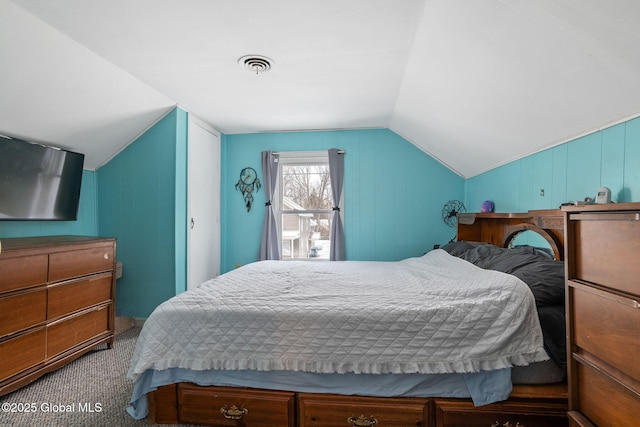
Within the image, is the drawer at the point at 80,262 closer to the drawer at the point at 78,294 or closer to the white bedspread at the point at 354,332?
the drawer at the point at 78,294

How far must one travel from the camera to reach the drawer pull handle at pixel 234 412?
5.25 ft

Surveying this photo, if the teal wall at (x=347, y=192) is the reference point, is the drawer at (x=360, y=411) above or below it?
below

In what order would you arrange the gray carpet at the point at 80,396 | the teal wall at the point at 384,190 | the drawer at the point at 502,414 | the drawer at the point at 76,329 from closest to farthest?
the drawer at the point at 502,414 < the gray carpet at the point at 80,396 < the drawer at the point at 76,329 < the teal wall at the point at 384,190

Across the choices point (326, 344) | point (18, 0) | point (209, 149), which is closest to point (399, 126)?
point (209, 149)

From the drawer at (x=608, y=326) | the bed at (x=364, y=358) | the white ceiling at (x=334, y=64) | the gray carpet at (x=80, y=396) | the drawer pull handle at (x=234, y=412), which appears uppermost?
the white ceiling at (x=334, y=64)

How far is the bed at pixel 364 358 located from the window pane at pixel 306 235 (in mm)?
2389

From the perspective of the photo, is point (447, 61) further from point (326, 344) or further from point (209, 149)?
point (209, 149)

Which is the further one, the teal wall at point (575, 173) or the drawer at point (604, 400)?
the teal wall at point (575, 173)

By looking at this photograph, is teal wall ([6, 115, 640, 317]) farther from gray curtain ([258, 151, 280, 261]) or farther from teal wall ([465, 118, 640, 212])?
gray curtain ([258, 151, 280, 261])

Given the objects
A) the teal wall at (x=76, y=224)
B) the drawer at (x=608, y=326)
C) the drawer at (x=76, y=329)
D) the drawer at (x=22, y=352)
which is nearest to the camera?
the drawer at (x=608, y=326)

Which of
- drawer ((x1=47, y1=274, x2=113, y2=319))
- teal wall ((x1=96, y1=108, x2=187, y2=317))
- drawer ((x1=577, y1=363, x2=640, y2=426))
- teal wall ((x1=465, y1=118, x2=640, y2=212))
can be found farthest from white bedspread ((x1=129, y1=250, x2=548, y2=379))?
teal wall ((x1=96, y1=108, x2=187, y2=317))

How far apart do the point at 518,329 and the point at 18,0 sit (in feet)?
10.1

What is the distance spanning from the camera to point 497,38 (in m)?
1.60

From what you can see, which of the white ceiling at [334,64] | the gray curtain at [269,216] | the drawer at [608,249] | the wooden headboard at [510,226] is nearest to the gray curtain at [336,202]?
the gray curtain at [269,216]
